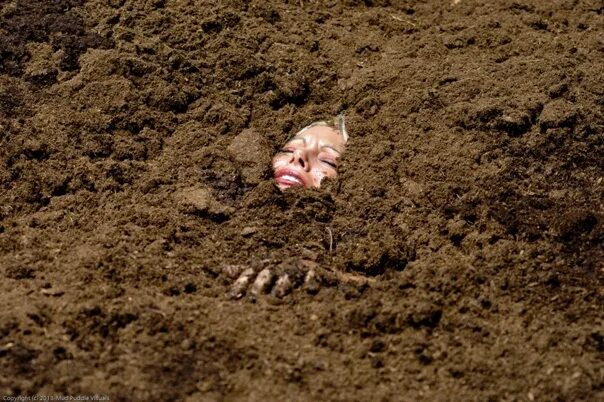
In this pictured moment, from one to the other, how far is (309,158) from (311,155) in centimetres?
3

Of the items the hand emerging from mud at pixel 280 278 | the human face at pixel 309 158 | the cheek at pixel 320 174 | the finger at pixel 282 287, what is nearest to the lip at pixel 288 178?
the human face at pixel 309 158

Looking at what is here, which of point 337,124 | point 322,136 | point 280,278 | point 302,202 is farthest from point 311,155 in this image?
point 280,278

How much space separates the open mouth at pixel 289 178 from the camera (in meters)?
3.83

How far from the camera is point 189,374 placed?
2.64m

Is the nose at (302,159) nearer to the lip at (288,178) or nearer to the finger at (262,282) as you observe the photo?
the lip at (288,178)

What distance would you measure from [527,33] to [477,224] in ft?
5.79

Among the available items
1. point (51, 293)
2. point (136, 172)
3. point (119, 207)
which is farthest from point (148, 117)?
point (51, 293)

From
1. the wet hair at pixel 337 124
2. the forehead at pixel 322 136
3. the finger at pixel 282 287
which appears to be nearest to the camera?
the finger at pixel 282 287

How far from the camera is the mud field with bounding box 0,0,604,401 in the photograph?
8.98 ft

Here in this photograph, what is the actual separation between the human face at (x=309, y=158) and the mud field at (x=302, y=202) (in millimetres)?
99

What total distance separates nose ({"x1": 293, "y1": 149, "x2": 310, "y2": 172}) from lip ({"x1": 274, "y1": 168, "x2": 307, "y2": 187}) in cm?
7

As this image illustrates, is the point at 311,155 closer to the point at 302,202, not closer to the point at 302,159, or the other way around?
the point at 302,159

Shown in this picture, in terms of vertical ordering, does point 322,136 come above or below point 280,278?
above

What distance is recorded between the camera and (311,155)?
4.00 m
